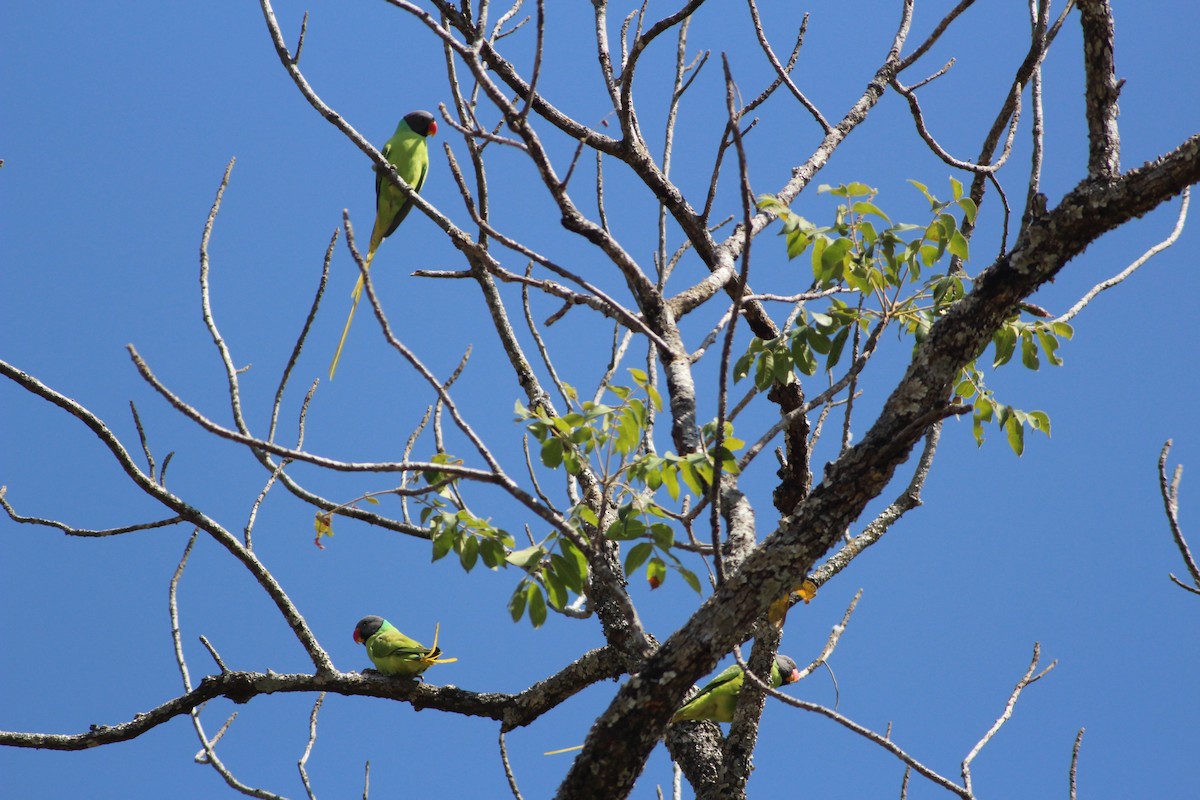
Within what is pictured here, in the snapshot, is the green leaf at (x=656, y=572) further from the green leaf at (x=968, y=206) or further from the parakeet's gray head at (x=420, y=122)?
the parakeet's gray head at (x=420, y=122)

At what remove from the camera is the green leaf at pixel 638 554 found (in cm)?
215

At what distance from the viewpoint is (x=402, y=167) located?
5.29 metres

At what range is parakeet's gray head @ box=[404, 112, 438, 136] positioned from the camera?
575cm

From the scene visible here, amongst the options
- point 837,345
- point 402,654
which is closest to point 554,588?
point 837,345

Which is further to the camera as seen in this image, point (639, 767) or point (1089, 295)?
point (1089, 295)

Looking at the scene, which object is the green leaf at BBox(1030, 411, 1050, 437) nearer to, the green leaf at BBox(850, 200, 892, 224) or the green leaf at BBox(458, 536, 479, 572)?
the green leaf at BBox(850, 200, 892, 224)

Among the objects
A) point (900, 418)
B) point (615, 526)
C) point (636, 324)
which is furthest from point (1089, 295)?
point (615, 526)

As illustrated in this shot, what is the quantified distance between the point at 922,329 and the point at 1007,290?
76cm

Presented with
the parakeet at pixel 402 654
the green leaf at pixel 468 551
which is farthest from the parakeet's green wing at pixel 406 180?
the green leaf at pixel 468 551

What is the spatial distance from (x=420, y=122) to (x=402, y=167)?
25.9 inches

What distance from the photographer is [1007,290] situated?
2117 mm

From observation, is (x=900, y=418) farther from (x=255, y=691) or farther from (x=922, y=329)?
(x=255, y=691)

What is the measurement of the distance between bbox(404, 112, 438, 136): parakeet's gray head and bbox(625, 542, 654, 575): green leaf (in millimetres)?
4142

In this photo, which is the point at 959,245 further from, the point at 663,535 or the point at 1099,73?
the point at 663,535
